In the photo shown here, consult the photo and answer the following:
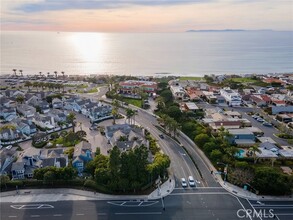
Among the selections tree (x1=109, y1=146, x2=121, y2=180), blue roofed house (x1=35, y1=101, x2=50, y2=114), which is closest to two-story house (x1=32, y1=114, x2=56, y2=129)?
blue roofed house (x1=35, y1=101, x2=50, y2=114)

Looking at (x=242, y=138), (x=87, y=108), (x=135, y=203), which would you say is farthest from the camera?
(x=87, y=108)

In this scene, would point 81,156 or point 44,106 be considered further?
point 44,106

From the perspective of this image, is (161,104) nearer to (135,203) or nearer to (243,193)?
(243,193)

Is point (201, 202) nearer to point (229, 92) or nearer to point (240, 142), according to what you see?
point (240, 142)

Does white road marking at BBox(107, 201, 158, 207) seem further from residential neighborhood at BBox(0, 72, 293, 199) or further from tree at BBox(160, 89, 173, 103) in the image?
tree at BBox(160, 89, 173, 103)

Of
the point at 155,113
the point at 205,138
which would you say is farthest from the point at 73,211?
the point at 155,113

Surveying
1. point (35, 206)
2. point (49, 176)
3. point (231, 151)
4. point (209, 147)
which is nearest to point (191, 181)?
point (209, 147)
